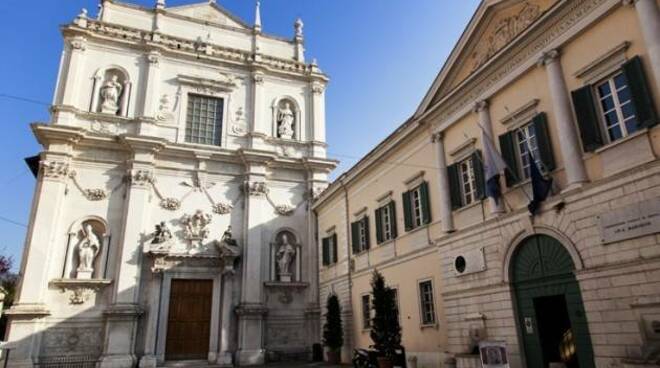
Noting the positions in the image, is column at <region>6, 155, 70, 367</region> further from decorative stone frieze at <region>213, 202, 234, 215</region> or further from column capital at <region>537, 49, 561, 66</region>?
column capital at <region>537, 49, 561, 66</region>

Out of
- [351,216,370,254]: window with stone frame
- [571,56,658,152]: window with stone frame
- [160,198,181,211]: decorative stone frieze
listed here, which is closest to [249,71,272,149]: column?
[160,198,181,211]: decorative stone frieze

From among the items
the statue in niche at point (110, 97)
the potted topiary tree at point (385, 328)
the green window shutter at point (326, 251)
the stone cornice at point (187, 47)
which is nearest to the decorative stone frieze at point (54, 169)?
the statue in niche at point (110, 97)

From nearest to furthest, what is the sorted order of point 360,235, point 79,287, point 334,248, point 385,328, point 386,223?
point 385,328 → point 386,223 → point 360,235 → point 79,287 → point 334,248

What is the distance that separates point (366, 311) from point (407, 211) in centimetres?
472

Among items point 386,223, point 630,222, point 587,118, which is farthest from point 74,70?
point 630,222

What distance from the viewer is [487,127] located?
456 inches

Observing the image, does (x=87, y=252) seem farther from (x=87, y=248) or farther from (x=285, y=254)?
(x=285, y=254)

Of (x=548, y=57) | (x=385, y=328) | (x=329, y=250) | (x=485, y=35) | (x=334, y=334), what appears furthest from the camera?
(x=329, y=250)

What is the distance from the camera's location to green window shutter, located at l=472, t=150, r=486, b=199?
37.4ft

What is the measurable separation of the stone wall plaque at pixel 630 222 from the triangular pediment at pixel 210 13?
23.1 metres

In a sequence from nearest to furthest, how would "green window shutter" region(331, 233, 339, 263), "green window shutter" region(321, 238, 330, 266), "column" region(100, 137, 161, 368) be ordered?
1. "column" region(100, 137, 161, 368)
2. "green window shutter" region(331, 233, 339, 263)
3. "green window shutter" region(321, 238, 330, 266)

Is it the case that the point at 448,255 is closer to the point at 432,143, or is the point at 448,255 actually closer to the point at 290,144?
the point at 432,143

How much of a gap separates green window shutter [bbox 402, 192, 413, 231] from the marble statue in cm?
1113

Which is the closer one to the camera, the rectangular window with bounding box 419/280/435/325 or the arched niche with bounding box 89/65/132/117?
the rectangular window with bounding box 419/280/435/325
